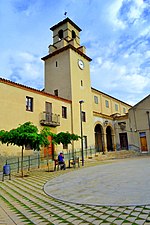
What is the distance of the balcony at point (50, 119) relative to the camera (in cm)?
1809

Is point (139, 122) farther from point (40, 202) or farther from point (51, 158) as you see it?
point (40, 202)

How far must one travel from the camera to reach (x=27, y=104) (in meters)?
17.1

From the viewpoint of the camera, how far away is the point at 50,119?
1888 cm

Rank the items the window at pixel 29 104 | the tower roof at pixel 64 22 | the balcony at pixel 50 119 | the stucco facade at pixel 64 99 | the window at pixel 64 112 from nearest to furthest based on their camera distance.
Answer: the stucco facade at pixel 64 99 → the window at pixel 29 104 → the balcony at pixel 50 119 → the window at pixel 64 112 → the tower roof at pixel 64 22

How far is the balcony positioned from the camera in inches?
712

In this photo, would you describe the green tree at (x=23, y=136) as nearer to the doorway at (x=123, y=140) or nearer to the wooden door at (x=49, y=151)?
the wooden door at (x=49, y=151)

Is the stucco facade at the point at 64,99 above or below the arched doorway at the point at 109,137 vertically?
above

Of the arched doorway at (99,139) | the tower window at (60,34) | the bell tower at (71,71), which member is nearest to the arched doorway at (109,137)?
the arched doorway at (99,139)

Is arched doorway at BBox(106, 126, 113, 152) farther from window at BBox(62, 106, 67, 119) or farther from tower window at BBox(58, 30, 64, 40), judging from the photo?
tower window at BBox(58, 30, 64, 40)

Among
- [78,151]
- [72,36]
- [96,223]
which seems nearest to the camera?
[96,223]

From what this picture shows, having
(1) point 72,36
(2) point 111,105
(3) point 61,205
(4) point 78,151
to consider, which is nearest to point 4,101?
(4) point 78,151

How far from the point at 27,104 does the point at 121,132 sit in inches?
680

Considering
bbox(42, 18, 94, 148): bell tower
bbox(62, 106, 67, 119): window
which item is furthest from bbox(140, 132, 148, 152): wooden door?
bbox(62, 106, 67, 119): window

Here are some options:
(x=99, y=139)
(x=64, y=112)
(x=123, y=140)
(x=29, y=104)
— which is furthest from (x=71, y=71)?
(x=123, y=140)
